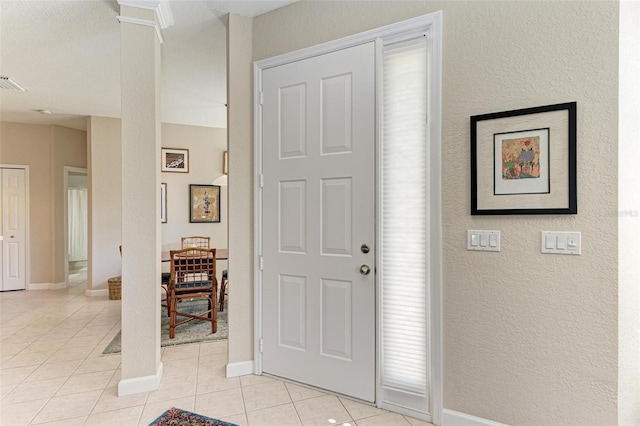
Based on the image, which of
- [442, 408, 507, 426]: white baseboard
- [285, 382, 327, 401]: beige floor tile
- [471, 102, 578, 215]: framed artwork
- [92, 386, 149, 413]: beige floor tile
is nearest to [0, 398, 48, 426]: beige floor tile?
[92, 386, 149, 413]: beige floor tile

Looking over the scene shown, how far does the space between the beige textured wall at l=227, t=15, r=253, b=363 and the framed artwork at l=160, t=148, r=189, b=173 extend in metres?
3.51

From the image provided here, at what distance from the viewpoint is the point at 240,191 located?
277 cm

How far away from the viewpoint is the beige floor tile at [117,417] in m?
2.13

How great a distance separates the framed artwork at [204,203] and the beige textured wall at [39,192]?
8.17 feet

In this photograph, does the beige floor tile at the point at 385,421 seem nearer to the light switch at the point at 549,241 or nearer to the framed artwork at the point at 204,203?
the light switch at the point at 549,241

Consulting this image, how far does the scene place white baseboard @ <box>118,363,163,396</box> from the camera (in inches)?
96.5

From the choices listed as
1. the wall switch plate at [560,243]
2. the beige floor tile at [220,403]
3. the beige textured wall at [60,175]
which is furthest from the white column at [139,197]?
the beige textured wall at [60,175]

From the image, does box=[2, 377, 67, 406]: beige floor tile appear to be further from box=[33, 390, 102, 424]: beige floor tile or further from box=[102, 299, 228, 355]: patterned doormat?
box=[102, 299, 228, 355]: patterned doormat

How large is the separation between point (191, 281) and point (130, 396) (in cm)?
155

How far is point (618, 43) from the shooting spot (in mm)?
1671

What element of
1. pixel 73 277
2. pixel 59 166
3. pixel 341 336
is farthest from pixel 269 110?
pixel 73 277

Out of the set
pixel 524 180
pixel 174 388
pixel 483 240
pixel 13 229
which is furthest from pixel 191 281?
pixel 13 229

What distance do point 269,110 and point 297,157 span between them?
1.48 ft

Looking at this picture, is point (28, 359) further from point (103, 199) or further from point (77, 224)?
point (77, 224)
